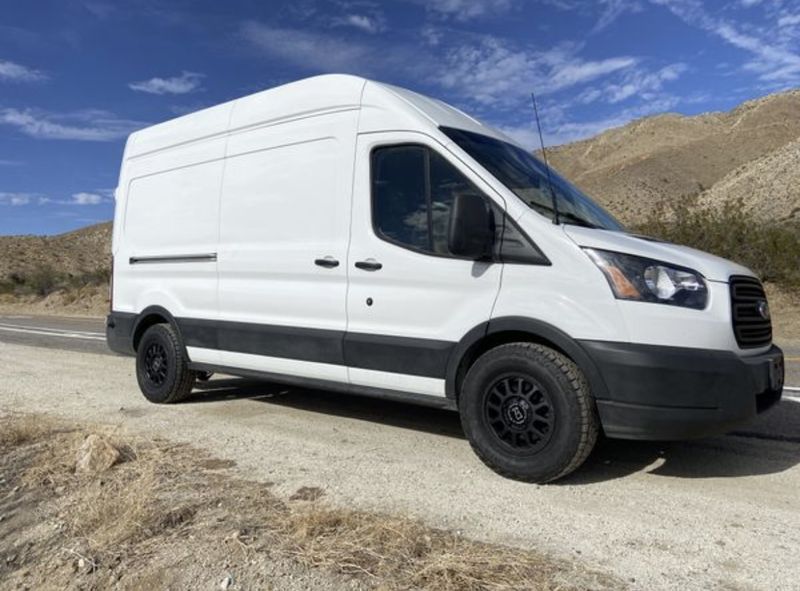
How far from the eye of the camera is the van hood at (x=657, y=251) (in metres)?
3.89

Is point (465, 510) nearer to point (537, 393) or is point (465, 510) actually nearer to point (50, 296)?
point (537, 393)

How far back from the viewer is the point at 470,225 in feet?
13.5

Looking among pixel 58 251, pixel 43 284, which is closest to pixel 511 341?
pixel 43 284

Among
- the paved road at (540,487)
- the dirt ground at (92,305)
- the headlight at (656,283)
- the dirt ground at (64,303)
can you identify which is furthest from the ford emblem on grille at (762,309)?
the dirt ground at (64,303)

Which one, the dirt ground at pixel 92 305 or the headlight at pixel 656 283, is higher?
the headlight at pixel 656 283

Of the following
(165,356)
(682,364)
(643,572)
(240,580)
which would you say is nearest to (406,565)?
(240,580)

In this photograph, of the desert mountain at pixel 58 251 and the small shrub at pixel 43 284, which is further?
the desert mountain at pixel 58 251

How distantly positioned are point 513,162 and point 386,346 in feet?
5.26

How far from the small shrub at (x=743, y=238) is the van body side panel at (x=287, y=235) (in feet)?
35.8

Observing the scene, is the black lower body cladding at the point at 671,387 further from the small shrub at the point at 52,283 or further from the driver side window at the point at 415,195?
the small shrub at the point at 52,283

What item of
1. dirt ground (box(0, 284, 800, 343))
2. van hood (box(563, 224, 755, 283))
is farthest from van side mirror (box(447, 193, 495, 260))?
dirt ground (box(0, 284, 800, 343))

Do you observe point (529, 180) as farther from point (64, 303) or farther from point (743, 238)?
point (64, 303)

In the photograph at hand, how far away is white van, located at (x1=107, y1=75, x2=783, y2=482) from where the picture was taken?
3.83 meters

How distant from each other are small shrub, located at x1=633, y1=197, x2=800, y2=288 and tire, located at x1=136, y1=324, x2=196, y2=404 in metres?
11.0
